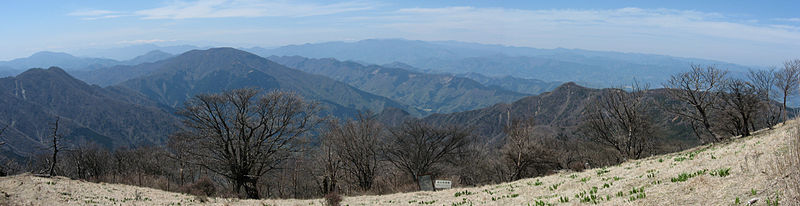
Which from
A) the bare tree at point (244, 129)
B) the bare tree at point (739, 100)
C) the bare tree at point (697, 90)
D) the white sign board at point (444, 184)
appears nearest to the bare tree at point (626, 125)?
the bare tree at point (697, 90)

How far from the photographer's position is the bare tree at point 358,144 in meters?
44.0

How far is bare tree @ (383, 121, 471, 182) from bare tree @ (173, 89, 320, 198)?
573 inches

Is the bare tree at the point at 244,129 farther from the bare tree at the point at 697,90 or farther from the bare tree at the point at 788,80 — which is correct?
the bare tree at the point at 788,80


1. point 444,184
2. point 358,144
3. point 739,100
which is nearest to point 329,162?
point 358,144

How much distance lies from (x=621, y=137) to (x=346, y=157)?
2905cm

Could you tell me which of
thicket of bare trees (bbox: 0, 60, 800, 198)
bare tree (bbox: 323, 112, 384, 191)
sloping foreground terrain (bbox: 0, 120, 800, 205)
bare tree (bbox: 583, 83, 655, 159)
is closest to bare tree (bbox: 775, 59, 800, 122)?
thicket of bare trees (bbox: 0, 60, 800, 198)

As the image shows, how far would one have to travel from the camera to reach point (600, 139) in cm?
4531

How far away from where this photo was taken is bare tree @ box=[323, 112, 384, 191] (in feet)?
144

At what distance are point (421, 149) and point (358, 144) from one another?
7829 millimetres

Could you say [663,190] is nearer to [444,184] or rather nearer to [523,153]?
[444,184]

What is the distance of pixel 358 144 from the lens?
4488 cm

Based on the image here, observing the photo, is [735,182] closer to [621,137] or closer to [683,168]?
[683,168]

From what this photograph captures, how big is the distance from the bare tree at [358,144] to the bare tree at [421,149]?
10.1 feet

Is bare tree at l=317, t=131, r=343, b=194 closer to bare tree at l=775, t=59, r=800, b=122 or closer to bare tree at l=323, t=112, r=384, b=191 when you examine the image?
bare tree at l=323, t=112, r=384, b=191
